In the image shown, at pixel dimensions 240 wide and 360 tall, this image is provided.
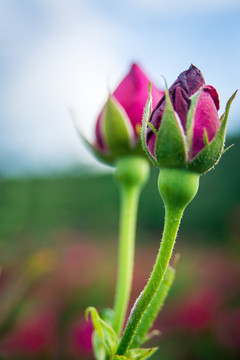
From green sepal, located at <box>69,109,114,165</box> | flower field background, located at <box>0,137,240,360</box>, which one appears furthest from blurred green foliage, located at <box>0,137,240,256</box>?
green sepal, located at <box>69,109,114,165</box>

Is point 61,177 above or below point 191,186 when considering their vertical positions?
above

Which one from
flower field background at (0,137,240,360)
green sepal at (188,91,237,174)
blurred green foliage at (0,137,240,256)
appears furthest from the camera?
blurred green foliage at (0,137,240,256)

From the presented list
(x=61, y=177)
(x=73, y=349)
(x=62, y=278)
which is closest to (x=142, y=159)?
(x=73, y=349)

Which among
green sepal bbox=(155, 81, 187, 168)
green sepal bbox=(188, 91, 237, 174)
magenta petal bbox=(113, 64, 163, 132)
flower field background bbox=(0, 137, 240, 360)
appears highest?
magenta petal bbox=(113, 64, 163, 132)

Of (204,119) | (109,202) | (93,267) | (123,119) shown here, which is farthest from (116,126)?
(109,202)

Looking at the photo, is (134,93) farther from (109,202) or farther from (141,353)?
(109,202)

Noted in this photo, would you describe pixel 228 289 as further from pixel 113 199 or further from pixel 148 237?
pixel 113 199

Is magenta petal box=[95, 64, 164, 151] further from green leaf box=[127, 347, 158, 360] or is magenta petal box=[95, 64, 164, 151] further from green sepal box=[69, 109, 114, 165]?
green leaf box=[127, 347, 158, 360]
